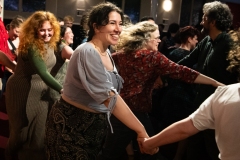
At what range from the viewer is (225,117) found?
5.54 ft

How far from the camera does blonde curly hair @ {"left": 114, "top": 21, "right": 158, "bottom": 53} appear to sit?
3293 mm

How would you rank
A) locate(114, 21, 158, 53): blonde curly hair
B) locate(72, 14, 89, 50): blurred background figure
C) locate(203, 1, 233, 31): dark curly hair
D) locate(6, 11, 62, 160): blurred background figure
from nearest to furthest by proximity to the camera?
locate(72, 14, 89, 50): blurred background figure → locate(114, 21, 158, 53): blonde curly hair → locate(6, 11, 62, 160): blurred background figure → locate(203, 1, 233, 31): dark curly hair

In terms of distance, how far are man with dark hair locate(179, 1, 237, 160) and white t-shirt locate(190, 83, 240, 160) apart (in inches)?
68.4

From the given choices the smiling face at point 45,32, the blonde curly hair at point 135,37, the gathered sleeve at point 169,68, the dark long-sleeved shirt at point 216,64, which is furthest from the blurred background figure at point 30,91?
the dark long-sleeved shirt at point 216,64

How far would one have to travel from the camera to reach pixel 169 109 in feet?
14.5

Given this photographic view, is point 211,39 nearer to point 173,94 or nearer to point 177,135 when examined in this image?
point 173,94

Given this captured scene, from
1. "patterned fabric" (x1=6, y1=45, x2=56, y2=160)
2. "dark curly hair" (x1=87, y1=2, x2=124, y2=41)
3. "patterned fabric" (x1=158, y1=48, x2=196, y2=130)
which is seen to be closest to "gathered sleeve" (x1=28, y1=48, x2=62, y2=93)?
"patterned fabric" (x1=6, y1=45, x2=56, y2=160)

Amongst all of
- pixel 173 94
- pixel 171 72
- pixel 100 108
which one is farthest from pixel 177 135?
pixel 173 94

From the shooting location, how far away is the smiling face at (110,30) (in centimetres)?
236

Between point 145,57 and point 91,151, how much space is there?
3.49ft

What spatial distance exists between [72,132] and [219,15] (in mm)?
2056

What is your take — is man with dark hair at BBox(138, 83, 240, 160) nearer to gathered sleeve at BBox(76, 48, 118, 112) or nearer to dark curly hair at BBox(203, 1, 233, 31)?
gathered sleeve at BBox(76, 48, 118, 112)

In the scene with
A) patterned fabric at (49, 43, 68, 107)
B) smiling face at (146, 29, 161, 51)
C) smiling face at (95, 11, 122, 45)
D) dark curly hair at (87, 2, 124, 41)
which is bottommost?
patterned fabric at (49, 43, 68, 107)

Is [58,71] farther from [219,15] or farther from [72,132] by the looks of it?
[219,15]
